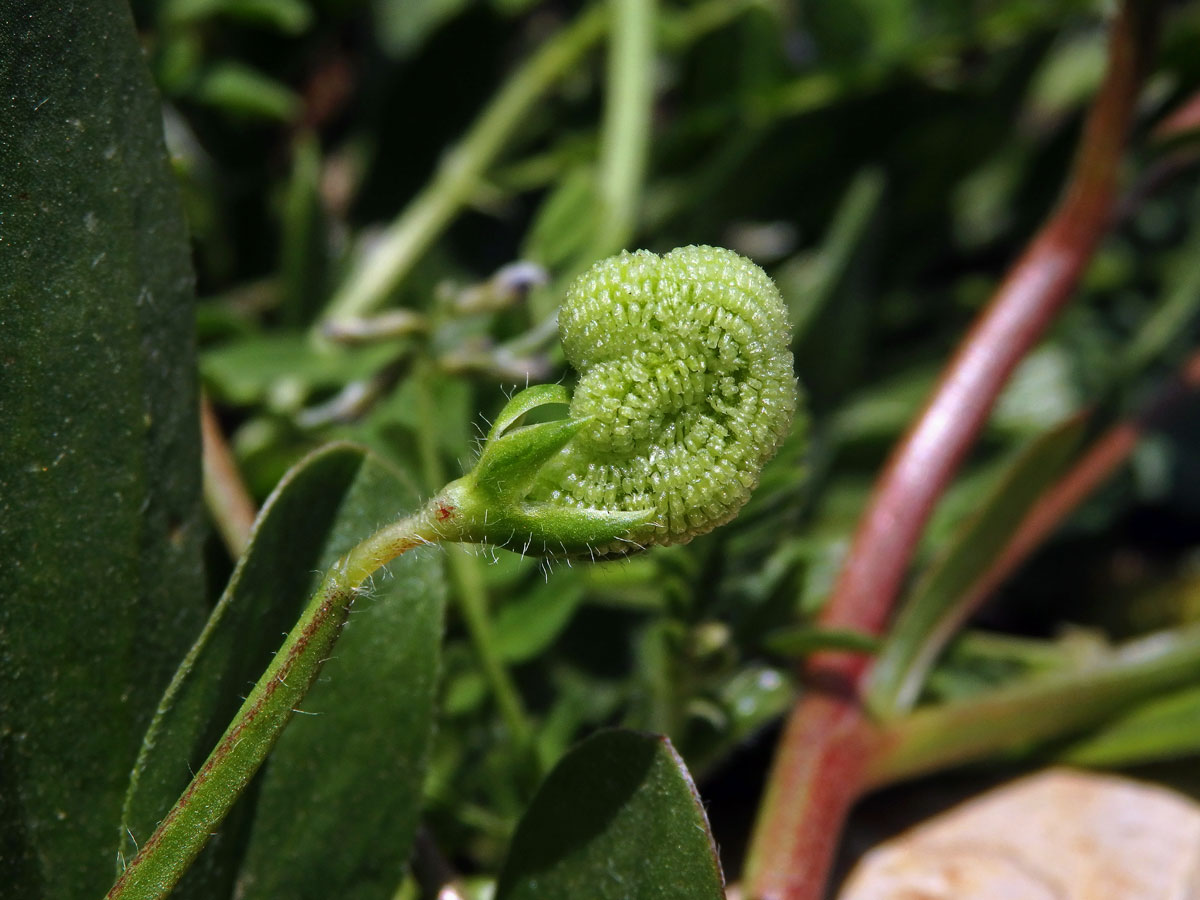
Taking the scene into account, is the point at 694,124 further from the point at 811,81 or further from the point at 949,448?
the point at 949,448

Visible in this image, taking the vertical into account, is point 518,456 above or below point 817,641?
above

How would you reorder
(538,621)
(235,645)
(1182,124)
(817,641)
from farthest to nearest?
1. (1182,124)
2. (538,621)
3. (817,641)
4. (235,645)

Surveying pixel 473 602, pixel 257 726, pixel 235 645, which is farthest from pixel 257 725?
pixel 473 602

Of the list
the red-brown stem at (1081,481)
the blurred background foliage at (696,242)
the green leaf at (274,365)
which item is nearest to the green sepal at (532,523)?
the blurred background foliage at (696,242)

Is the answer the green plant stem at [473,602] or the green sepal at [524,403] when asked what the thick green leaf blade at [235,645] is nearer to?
the green sepal at [524,403]

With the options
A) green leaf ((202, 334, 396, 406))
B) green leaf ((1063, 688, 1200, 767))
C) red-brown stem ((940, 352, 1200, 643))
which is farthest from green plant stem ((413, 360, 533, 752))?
green leaf ((1063, 688, 1200, 767))

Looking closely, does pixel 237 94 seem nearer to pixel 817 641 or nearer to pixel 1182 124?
pixel 817 641

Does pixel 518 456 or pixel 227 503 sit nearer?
pixel 518 456
